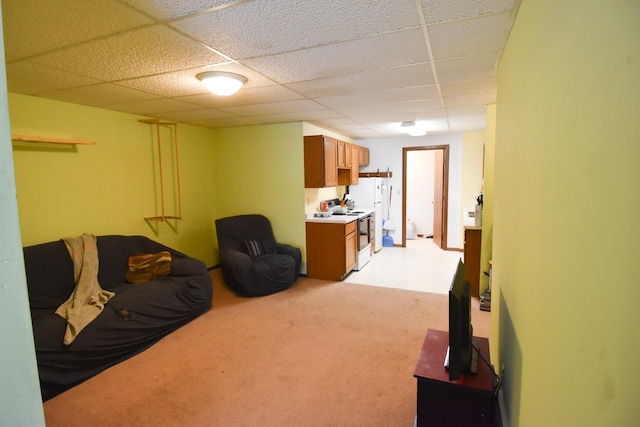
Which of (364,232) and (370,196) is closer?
(364,232)

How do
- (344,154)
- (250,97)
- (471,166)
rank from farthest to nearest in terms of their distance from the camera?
(471,166)
(344,154)
(250,97)

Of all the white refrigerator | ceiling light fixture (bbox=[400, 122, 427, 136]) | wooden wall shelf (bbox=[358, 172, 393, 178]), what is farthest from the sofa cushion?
wooden wall shelf (bbox=[358, 172, 393, 178])

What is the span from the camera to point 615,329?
60cm

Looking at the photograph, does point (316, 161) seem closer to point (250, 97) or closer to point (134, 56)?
point (250, 97)

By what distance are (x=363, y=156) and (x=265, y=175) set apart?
2.54 metres

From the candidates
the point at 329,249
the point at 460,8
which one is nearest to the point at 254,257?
the point at 329,249

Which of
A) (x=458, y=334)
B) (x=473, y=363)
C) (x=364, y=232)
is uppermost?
(x=458, y=334)

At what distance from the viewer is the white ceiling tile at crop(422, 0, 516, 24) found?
1.54 m

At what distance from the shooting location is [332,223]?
4.66 meters

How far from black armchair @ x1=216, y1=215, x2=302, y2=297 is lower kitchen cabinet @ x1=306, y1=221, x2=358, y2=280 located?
267 millimetres

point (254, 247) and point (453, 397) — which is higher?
point (254, 247)

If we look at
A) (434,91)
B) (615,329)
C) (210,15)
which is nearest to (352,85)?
(434,91)

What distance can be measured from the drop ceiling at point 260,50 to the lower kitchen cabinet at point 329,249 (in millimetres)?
1797

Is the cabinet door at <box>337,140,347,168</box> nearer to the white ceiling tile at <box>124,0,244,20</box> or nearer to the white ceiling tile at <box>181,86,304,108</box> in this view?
the white ceiling tile at <box>181,86,304,108</box>
